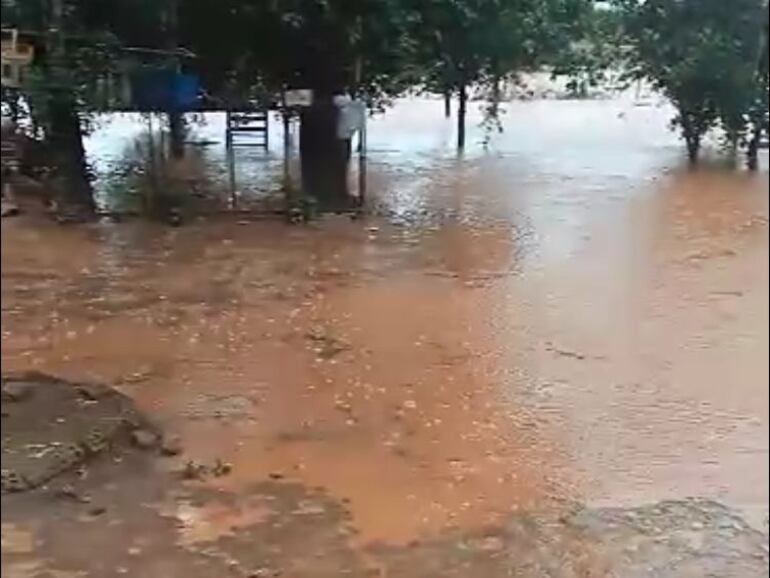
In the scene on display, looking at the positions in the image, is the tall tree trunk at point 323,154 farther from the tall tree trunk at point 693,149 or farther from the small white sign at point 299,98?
the tall tree trunk at point 693,149

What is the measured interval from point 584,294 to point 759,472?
321mm

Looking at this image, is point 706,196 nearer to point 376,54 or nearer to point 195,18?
point 376,54

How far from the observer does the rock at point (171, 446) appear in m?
1.17

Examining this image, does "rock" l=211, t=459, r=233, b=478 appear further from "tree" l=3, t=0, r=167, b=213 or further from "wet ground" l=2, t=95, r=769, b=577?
→ "tree" l=3, t=0, r=167, b=213

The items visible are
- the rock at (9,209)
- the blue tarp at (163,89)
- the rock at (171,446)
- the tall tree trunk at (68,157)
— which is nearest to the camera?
the rock at (9,209)

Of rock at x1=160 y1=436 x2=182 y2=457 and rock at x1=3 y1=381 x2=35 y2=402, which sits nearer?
rock at x1=3 y1=381 x2=35 y2=402

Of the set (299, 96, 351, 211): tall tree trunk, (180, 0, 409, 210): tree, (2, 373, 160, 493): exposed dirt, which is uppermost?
(180, 0, 409, 210): tree

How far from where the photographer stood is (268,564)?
1164 mm

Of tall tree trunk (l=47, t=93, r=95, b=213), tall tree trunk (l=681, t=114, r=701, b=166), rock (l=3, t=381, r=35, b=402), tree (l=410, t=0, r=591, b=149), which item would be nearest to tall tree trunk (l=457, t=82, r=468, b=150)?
tree (l=410, t=0, r=591, b=149)

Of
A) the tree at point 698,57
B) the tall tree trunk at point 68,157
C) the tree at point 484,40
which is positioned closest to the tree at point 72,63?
the tall tree trunk at point 68,157

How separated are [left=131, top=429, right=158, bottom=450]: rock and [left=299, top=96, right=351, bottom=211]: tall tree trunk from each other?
0.27 metres

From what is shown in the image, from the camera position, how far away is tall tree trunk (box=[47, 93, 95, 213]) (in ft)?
3.09

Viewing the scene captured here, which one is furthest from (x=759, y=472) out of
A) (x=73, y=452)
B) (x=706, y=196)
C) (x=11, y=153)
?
(x=73, y=452)

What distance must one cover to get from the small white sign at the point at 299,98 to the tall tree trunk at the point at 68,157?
0.20 meters
